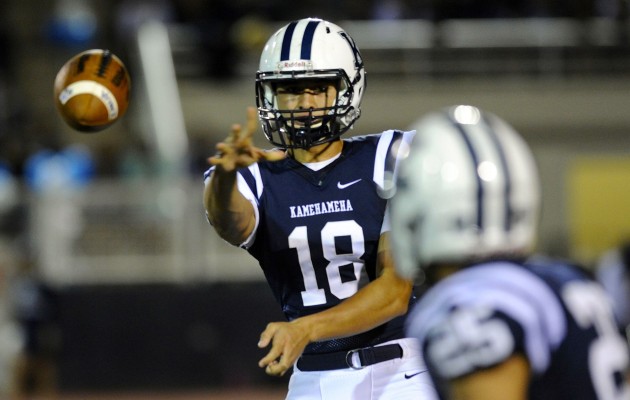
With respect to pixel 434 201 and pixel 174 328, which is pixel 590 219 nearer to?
pixel 174 328

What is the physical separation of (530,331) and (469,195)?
0.32 m

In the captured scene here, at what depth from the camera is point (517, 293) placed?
96.9 inches

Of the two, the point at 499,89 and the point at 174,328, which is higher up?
the point at 499,89

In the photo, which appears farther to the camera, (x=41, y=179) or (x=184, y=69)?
(x=184, y=69)

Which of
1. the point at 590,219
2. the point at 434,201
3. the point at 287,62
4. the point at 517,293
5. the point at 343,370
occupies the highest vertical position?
the point at 287,62

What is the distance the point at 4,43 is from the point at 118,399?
572 centimetres

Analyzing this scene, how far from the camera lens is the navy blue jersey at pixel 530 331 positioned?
7.86 feet

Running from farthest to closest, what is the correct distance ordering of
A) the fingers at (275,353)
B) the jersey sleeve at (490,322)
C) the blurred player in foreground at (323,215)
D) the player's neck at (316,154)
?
the player's neck at (316,154) < the blurred player in foreground at (323,215) < the fingers at (275,353) < the jersey sleeve at (490,322)

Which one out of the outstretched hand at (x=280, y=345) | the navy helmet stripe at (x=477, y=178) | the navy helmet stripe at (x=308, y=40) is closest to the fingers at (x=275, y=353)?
the outstretched hand at (x=280, y=345)

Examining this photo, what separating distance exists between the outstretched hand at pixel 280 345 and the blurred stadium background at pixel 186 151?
8215 mm

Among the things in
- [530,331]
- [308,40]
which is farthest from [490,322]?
[308,40]

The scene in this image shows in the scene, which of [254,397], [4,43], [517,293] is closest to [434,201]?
[517,293]

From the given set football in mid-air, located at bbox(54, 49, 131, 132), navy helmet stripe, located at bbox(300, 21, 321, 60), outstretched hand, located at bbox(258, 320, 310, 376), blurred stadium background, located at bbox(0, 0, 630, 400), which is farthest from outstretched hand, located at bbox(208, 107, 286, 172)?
blurred stadium background, located at bbox(0, 0, 630, 400)

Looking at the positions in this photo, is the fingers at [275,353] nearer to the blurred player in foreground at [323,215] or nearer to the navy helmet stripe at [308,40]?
the blurred player in foreground at [323,215]
